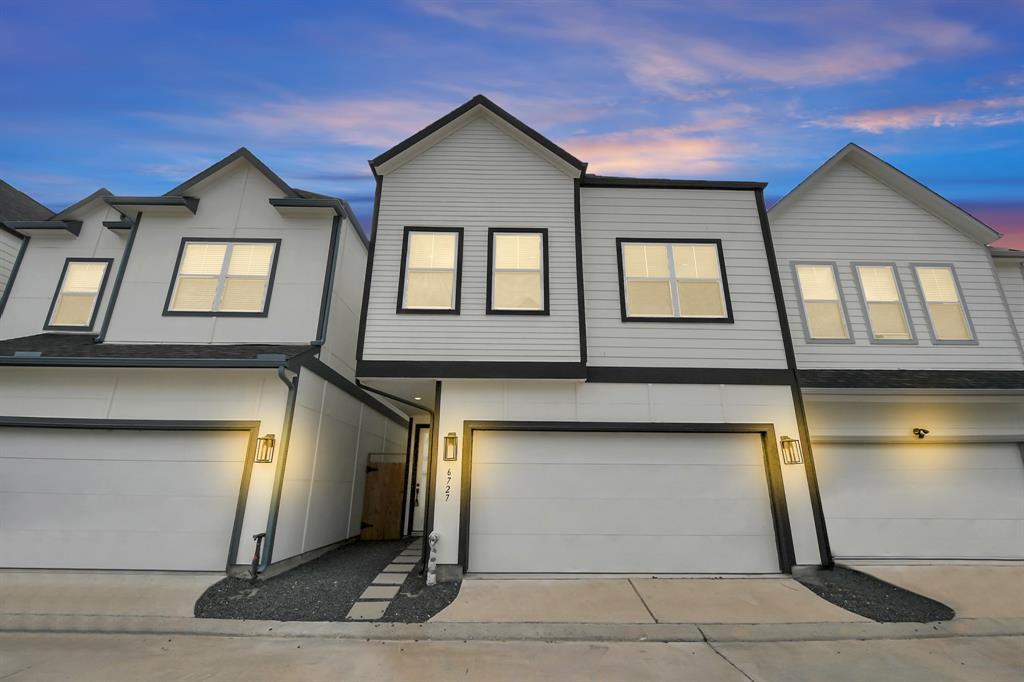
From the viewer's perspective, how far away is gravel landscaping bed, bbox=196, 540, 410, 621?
502 centimetres

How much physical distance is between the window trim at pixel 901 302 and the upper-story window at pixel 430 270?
872cm

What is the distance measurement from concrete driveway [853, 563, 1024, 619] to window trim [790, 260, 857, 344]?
4153 mm

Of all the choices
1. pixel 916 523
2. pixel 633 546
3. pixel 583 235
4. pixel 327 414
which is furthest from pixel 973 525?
pixel 327 414

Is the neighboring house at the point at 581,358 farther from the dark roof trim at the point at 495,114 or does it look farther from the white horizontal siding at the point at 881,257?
the white horizontal siding at the point at 881,257

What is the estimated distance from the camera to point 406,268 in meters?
7.71

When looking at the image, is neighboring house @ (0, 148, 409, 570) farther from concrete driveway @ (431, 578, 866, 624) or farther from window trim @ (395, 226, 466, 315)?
concrete driveway @ (431, 578, 866, 624)

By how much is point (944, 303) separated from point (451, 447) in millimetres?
11097

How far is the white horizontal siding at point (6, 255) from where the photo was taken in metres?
10.0

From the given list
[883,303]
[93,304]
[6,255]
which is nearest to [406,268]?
[93,304]

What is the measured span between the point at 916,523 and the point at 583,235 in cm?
830

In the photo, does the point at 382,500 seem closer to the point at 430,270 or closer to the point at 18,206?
the point at 430,270

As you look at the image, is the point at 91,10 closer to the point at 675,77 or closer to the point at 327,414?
the point at 327,414

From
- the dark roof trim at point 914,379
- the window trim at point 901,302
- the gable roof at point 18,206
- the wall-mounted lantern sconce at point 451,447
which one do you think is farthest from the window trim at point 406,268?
the gable roof at point 18,206

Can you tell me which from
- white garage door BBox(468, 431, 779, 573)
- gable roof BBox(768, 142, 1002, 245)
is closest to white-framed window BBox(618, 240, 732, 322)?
white garage door BBox(468, 431, 779, 573)
